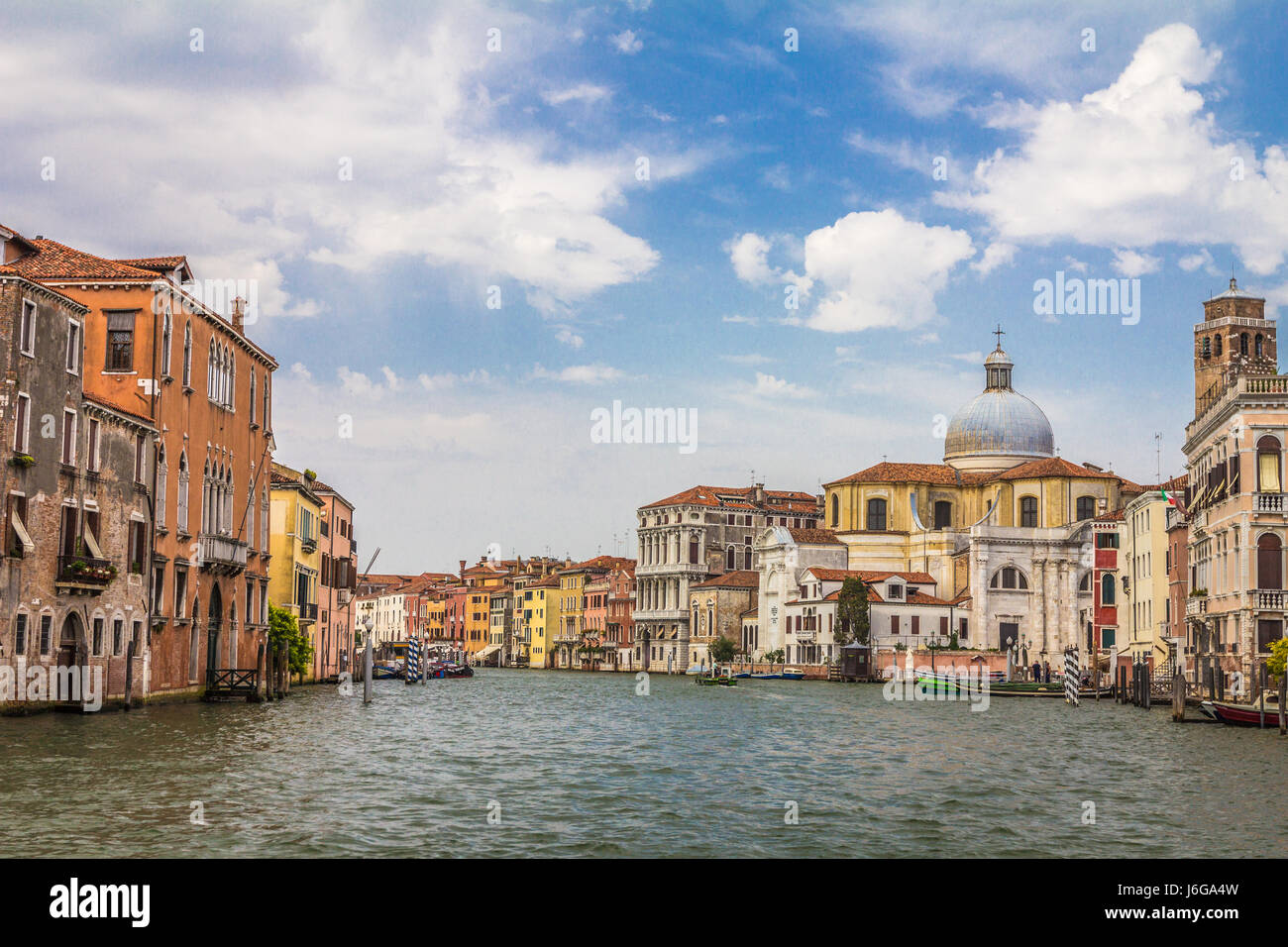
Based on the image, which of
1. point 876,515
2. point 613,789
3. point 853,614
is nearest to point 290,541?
point 613,789

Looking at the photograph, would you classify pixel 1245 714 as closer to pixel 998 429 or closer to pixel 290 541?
pixel 290 541

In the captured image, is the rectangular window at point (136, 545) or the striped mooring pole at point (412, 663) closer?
the rectangular window at point (136, 545)

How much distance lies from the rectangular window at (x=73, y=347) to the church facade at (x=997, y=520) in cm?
5652

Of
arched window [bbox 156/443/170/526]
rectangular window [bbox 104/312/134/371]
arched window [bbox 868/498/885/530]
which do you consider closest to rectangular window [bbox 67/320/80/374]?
rectangular window [bbox 104/312/134/371]

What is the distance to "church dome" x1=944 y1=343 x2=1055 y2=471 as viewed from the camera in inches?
3543

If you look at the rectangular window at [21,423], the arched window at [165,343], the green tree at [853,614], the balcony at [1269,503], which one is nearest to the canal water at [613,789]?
the rectangular window at [21,423]

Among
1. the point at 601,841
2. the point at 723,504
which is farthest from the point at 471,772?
the point at 723,504

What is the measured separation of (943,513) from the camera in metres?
89.3

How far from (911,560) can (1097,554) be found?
26223 millimetres

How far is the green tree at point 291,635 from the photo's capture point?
45844 millimetres

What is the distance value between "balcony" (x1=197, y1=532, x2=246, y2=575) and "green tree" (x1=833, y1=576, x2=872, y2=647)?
4548cm

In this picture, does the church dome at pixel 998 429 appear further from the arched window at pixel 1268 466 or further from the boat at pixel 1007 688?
the arched window at pixel 1268 466

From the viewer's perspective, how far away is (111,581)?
2780 centimetres
